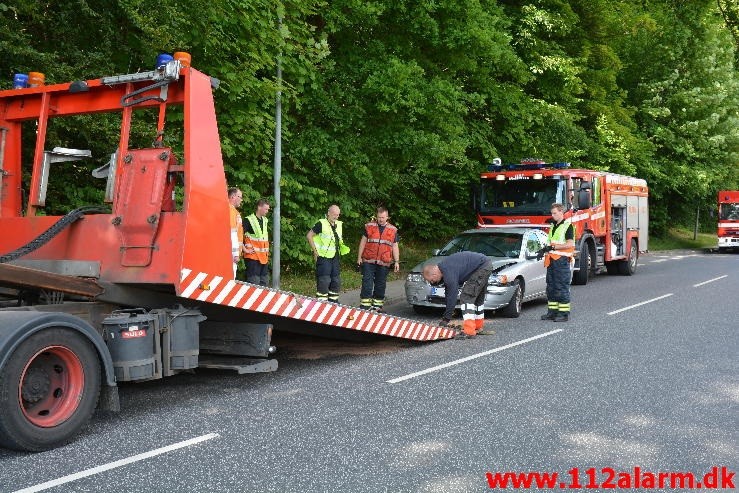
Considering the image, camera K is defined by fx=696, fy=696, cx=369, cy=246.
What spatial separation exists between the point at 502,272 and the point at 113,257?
22.8ft

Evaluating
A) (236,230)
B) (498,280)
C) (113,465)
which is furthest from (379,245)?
(113,465)

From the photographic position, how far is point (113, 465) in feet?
14.4

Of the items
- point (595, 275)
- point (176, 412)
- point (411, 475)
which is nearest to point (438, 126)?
point (595, 275)

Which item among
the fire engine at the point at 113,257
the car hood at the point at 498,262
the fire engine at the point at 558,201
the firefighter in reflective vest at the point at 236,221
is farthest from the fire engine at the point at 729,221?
the fire engine at the point at 113,257

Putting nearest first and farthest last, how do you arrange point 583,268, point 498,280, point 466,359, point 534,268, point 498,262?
point 466,359
point 498,280
point 498,262
point 534,268
point 583,268

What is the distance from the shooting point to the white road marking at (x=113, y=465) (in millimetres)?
4023

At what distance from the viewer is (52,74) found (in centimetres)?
887

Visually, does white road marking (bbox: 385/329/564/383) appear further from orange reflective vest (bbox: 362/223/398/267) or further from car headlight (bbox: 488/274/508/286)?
orange reflective vest (bbox: 362/223/398/267)

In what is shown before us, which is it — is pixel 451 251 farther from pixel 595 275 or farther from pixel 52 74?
pixel 595 275

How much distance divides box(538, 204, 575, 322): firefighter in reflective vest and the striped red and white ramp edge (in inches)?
104

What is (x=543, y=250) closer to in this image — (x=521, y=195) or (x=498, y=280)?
(x=498, y=280)

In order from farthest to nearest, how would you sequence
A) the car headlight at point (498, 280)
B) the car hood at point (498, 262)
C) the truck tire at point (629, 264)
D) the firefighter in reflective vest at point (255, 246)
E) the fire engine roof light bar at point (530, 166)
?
1. the truck tire at point (629, 264)
2. the fire engine roof light bar at point (530, 166)
3. the car hood at point (498, 262)
4. the car headlight at point (498, 280)
5. the firefighter in reflective vest at point (255, 246)

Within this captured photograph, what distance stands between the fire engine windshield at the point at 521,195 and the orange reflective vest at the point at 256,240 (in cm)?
696

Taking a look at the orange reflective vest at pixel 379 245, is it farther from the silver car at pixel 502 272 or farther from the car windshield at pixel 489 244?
the car windshield at pixel 489 244
